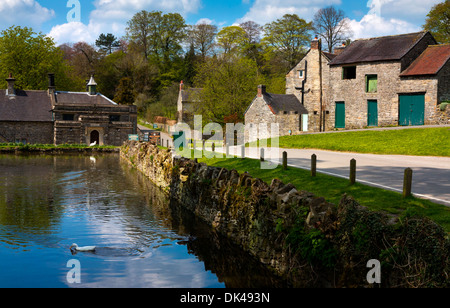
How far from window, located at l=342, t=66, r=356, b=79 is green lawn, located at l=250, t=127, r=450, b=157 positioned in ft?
39.7

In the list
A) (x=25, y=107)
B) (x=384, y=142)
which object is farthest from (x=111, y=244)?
(x=25, y=107)

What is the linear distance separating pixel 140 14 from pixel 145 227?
8730 cm

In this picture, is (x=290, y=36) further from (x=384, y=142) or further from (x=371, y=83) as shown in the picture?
(x=384, y=142)

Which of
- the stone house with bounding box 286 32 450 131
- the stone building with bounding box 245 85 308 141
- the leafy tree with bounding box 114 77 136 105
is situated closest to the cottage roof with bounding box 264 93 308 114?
the stone building with bounding box 245 85 308 141

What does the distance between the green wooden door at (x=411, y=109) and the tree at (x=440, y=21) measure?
2363 centimetres

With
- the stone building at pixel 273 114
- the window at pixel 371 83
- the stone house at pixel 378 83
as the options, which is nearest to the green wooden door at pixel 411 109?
the stone house at pixel 378 83

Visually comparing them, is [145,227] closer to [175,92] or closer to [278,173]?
[278,173]

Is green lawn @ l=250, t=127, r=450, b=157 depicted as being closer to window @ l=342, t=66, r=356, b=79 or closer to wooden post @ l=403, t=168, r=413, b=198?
window @ l=342, t=66, r=356, b=79

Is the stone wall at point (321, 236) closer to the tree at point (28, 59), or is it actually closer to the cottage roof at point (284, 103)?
the cottage roof at point (284, 103)

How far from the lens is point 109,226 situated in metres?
16.0

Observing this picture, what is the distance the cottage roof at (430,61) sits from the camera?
40688 mm

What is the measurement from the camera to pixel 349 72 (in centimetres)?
4809

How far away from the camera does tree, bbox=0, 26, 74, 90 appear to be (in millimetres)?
69625

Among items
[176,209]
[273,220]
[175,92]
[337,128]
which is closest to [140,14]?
[175,92]
